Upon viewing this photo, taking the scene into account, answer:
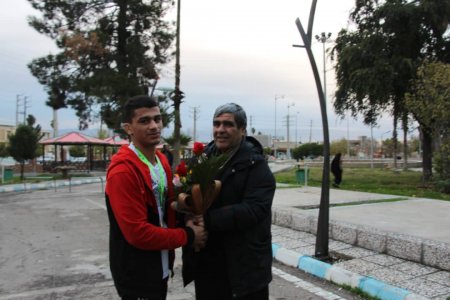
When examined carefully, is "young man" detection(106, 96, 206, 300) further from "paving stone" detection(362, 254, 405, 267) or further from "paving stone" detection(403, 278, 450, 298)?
"paving stone" detection(362, 254, 405, 267)

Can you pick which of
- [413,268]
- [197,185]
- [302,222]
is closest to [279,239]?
[302,222]

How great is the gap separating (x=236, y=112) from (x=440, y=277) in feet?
12.4

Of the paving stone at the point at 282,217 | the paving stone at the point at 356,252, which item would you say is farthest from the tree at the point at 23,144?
the paving stone at the point at 356,252

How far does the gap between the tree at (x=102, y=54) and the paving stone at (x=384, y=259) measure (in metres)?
18.0

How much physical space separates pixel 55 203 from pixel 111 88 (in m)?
8.92

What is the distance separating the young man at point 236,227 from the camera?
239 centimetres

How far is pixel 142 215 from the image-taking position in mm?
2193

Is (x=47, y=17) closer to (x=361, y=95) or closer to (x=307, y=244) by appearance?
(x=361, y=95)

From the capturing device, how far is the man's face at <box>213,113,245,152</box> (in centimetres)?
261

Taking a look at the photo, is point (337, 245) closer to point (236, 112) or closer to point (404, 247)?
point (404, 247)

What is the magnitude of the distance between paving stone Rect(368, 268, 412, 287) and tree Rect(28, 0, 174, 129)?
18530mm

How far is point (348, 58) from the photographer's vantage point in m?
17.7

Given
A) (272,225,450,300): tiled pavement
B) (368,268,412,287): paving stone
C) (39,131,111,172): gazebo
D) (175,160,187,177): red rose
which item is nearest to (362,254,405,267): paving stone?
(272,225,450,300): tiled pavement

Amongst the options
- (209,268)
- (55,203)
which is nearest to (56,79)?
(55,203)
